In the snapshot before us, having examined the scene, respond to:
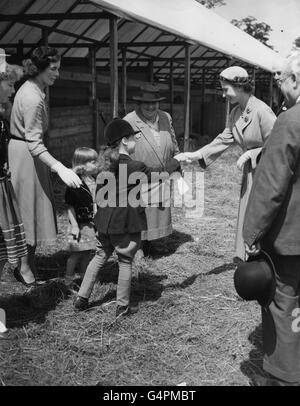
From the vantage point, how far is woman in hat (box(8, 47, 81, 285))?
12.7 ft

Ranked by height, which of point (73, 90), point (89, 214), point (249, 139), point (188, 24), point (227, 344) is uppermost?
point (188, 24)

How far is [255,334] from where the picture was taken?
3621 mm

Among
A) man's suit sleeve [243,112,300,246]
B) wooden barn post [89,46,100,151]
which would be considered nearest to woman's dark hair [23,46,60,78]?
man's suit sleeve [243,112,300,246]

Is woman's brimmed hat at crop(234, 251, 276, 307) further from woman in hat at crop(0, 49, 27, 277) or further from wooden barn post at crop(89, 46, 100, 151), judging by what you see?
wooden barn post at crop(89, 46, 100, 151)

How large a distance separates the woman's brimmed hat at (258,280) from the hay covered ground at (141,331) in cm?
67

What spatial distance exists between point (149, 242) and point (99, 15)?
3.11 metres

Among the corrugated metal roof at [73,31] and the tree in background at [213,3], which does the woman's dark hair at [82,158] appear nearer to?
the corrugated metal roof at [73,31]

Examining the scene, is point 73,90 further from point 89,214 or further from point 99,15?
point 89,214

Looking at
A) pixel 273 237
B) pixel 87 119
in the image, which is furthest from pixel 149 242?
pixel 87 119

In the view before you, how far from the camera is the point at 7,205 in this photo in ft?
11.0

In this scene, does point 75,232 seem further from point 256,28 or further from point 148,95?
point 256,28

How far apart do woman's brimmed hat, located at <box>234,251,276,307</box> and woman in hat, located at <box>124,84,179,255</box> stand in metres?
2.42
